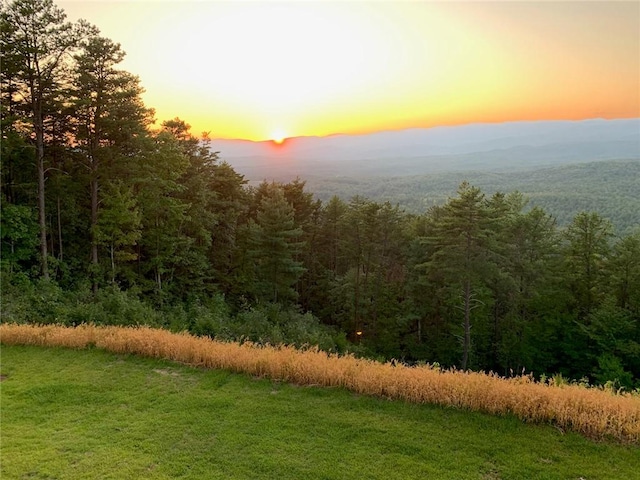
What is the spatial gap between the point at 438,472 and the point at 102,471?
450 cm

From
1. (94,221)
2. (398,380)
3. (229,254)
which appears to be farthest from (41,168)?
→ (398,380)

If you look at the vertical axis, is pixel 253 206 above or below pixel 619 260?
above

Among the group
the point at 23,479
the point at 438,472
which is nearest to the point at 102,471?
the point at 23,479

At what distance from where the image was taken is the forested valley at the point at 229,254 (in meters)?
17.9

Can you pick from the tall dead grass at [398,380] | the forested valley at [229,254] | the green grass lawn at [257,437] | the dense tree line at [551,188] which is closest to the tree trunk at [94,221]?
the forested valley at [229,254]

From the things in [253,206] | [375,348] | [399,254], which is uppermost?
[253,206]

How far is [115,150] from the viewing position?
21.2 m

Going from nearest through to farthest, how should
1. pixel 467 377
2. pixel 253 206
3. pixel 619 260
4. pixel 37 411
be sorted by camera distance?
pixel 37 411 → pixel 467 377 → pixel 619 260 → pixel 253 206

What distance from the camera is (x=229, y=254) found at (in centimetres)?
3288

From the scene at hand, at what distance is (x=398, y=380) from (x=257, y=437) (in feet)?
9.37

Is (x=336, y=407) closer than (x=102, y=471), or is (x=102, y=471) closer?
(x=102, y=471)

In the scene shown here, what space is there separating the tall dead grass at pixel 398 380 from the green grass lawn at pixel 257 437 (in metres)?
0.27

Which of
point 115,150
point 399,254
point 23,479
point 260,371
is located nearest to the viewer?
point 23,479

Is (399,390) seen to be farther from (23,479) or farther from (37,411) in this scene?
(37,411)
